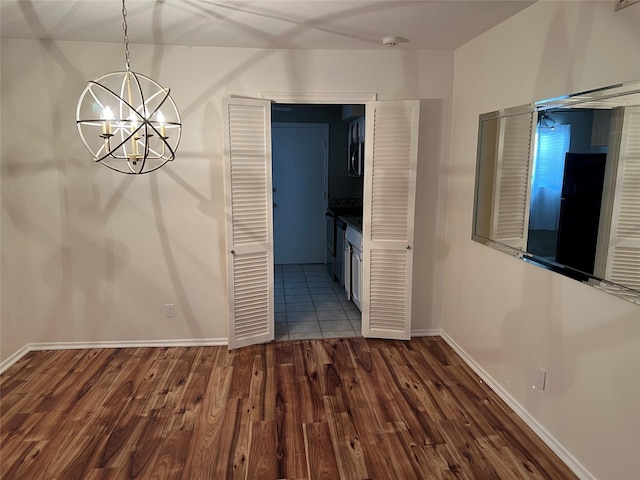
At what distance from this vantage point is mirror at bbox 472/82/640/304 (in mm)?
1833

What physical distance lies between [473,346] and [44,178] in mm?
3633

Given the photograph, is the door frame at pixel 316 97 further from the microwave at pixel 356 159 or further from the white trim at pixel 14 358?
the white trim at pixel 14 358

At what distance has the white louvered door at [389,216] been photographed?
140 inches

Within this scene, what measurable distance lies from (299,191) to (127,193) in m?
3.30

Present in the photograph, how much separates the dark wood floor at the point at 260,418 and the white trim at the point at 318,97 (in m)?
2.10

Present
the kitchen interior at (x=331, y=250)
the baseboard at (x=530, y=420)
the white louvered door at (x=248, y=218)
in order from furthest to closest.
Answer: the kitchen interior at (x=331, y=250) → the white louvered door at (x=248, y=218) → the baseboard at (x=530, y=420)

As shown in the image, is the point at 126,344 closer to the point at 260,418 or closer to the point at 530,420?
the point at 260,418

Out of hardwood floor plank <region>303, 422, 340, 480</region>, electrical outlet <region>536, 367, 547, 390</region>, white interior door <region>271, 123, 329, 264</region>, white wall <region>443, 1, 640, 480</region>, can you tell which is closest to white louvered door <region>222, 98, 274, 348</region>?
hardwood floor plank <region>303, 422, 340, 480</region>

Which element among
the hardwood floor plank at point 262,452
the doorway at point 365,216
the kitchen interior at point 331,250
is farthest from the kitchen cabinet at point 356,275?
the hardwood floor plank at point 262,452

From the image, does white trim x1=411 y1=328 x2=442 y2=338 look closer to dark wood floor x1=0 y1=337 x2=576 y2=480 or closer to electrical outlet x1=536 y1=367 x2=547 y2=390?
dark wood floor x1=0 y1=337 x2=576 y2=480

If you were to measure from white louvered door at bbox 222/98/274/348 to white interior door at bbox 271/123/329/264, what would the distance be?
2.82 metres

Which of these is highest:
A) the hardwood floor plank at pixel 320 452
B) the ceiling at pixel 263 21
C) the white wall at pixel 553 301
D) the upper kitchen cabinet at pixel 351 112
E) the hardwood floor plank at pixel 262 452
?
the ceiling at pixel 263 21

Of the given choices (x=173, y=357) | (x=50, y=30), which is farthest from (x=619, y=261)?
(x=50, y=30)

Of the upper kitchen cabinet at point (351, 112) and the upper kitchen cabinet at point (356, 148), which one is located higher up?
the upper kitchen cabinet at point (351, 112)
